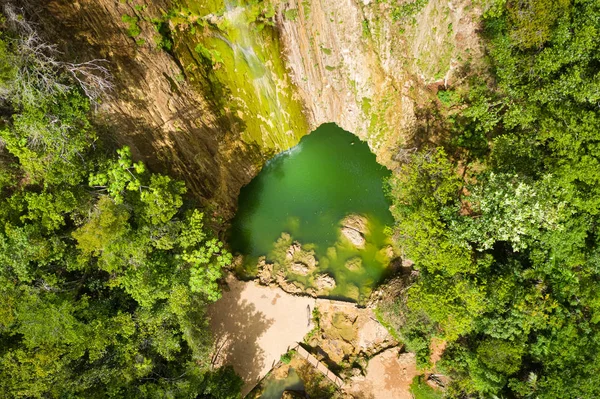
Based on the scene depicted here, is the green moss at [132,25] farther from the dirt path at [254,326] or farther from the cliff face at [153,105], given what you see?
the dirt path at [254,326]

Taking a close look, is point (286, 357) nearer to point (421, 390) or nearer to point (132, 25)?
point (421, 390)

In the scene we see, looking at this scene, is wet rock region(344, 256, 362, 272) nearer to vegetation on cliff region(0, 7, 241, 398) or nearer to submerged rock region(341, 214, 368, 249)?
submerged rock region(341, 214, 368, 249)

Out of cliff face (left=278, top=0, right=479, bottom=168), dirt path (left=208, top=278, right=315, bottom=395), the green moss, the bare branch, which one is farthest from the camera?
dirt path (left=208, top=278, right=315, bottom=395)

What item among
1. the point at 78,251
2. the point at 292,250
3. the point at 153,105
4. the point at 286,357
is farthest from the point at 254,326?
the point at 153,105

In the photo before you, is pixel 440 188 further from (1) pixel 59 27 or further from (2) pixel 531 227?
(1) pixel 59 27

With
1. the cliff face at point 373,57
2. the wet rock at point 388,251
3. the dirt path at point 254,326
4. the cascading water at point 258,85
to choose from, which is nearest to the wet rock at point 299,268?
the dirt path at point 254,326

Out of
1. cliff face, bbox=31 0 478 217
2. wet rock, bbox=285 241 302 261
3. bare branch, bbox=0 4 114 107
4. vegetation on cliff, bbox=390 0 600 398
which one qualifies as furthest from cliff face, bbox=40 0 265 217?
vegetation on cliff, bbox=390 0 600 398
